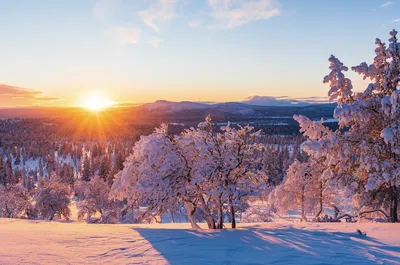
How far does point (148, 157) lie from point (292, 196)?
1574cm

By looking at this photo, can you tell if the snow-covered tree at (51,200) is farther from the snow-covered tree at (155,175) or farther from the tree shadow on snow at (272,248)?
the tree shadow on snow at (272,248)

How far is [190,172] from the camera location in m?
12.4

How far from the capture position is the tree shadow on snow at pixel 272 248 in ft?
23.6

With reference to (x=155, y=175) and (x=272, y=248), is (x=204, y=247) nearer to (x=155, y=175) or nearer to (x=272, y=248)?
(x=272, y=248)

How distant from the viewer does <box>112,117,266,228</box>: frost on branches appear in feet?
39.1

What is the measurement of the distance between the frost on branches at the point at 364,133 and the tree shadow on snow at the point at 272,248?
11.2 feet

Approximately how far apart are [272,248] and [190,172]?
5.05 meters

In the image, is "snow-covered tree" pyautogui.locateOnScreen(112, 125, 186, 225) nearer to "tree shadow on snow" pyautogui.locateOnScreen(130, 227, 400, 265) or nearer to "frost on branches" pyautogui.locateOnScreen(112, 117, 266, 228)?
"frost on branches" pyautogui.locateOnScreen(112, 117, 266, 228)

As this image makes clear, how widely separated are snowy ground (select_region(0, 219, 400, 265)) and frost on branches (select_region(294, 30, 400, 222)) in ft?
7.75

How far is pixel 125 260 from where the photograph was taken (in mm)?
7148

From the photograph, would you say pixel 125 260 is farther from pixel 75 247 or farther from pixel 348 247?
pixel 348 247

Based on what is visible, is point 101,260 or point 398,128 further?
point 398,128

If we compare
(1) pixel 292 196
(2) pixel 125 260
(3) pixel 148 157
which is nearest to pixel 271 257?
(2) pixel 125 260

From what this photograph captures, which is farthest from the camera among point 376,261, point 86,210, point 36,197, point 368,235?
point 86,210
